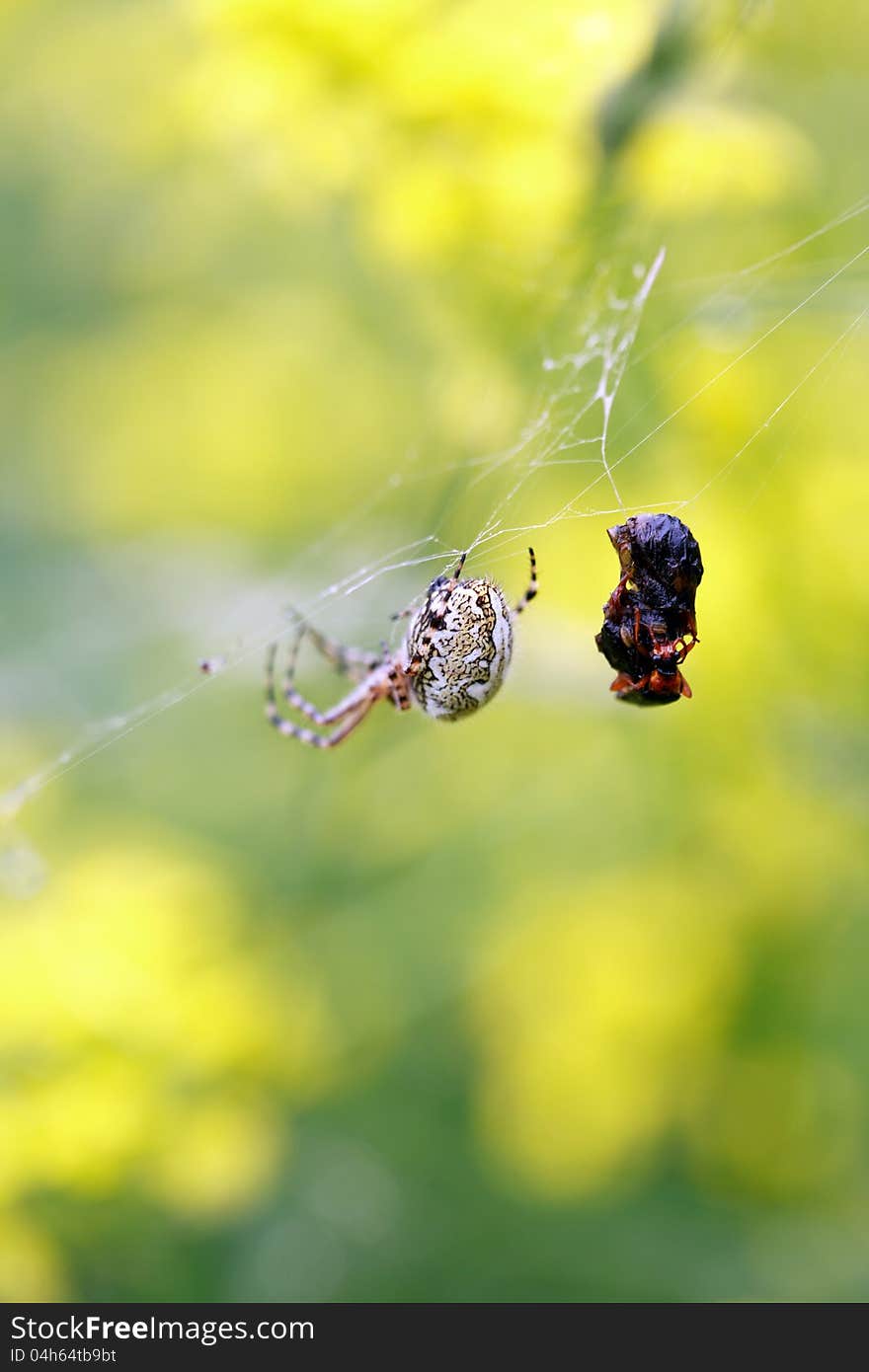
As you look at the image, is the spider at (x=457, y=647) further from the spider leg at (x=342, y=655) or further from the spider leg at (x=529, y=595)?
the spider leg at (x=342, y=655)

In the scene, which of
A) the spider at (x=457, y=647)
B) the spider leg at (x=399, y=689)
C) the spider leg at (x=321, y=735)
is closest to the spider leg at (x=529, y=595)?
the spider at (x=457, y=647)

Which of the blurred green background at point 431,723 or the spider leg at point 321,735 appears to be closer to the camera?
the blurred green background at point 431,723

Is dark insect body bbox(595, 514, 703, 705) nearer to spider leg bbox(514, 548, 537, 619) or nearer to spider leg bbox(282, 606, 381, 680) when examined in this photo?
spider leg bbox(514, 548, 537, 619)

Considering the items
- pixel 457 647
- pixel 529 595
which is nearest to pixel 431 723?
pixel 529 595

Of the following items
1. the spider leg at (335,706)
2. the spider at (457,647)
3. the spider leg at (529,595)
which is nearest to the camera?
the spider at (457,647)

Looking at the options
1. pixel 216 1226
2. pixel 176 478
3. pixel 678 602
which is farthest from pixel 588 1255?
pixel 176 478

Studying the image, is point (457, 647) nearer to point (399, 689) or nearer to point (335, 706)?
point (399, 689)

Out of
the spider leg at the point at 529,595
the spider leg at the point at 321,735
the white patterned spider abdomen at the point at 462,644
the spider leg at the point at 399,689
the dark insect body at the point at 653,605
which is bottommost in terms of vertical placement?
the dark insect body at the point at 653,605
